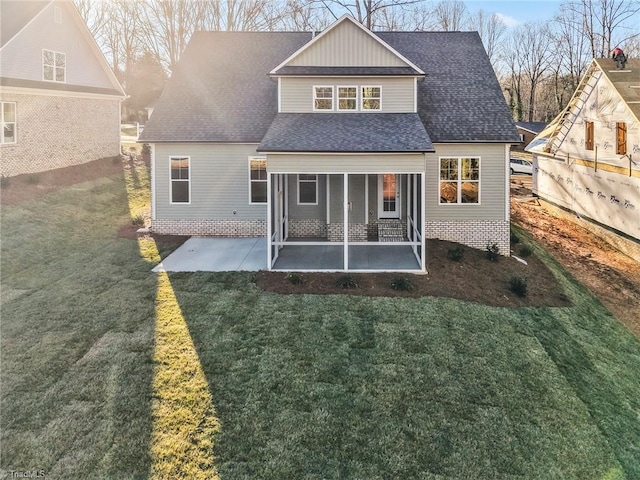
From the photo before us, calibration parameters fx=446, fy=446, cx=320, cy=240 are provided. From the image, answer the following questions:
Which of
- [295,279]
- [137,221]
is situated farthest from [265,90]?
[295,279]

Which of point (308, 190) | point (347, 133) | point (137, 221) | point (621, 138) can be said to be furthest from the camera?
point (621, 138)

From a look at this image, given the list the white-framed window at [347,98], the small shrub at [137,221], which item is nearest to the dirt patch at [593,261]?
the white-framed window at [347,98]

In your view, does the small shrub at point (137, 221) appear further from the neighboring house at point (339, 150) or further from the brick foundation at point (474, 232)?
the brick foundation at point (474, 232)

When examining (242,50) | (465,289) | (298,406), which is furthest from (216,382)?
(242,50)

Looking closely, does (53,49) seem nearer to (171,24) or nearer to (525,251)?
(171,24)

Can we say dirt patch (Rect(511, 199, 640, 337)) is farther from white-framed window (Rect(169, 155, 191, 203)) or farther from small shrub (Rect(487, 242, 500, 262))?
white-framed window (Rect(169, 155, 191, 203))

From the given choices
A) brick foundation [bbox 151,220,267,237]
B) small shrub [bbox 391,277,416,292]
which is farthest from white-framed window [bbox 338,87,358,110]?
small shrub [bbox 391,277,416,292]
